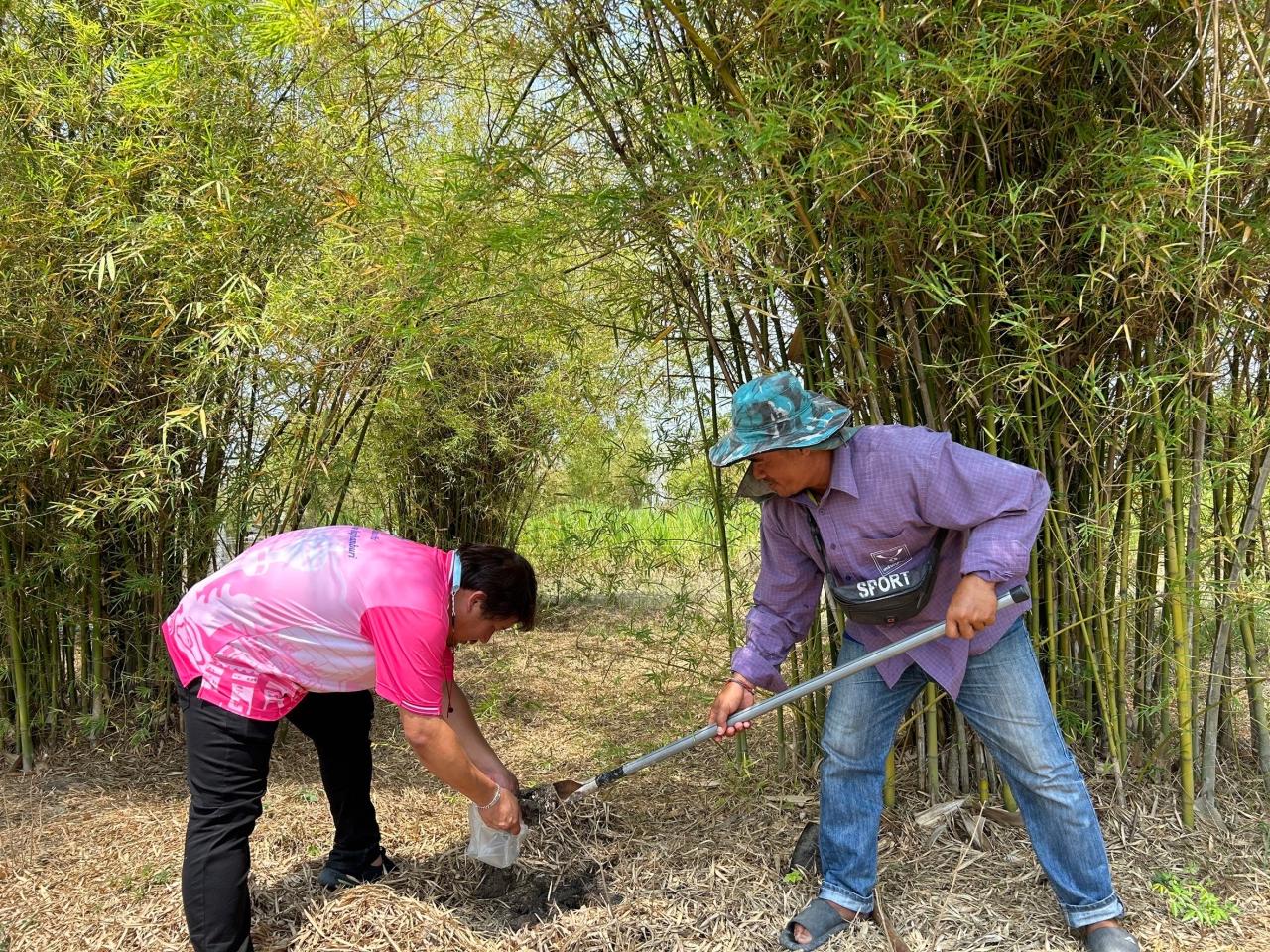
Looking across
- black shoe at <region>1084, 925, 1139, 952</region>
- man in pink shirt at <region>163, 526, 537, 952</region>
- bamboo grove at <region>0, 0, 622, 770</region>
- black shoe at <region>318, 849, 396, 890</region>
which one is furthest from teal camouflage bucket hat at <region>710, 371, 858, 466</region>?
black shoe at <region>318, 849, 396, 890</region>

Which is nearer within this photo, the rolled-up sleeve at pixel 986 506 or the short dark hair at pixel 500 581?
the rolled-up sleeve at pixel 986 506

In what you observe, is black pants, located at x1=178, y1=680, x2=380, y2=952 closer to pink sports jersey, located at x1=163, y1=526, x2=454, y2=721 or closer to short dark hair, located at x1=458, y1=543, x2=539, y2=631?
pink sports jersey, located at x1=163, y1=526, x2=454, y2=721

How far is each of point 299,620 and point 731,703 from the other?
1.05 m

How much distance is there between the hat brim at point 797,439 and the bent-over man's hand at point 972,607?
A: 43 centimetres

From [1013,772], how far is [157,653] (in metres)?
3.18

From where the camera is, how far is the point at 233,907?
202cm

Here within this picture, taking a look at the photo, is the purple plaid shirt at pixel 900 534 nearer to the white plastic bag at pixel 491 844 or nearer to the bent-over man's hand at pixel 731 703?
the bent-over man's hand at pixel 731 703

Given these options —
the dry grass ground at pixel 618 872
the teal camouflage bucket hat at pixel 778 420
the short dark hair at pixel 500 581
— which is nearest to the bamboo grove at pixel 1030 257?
the dry grass ground at pixel 618 872

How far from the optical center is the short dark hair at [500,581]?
204 cm

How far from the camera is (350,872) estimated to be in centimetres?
243

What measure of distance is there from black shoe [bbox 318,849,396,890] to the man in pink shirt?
341 millimetres

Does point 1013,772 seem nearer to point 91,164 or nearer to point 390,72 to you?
point 390,72

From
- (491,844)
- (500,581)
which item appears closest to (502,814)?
(491,844)

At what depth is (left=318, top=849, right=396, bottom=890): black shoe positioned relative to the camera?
94.9 inches
